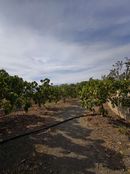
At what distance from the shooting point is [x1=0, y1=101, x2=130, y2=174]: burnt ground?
9.58 metres

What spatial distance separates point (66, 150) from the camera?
11422 mm

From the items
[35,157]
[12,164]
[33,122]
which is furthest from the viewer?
[33,122]

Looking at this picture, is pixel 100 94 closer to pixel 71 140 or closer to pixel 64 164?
pixel 71 140

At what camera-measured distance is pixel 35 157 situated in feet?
33.4

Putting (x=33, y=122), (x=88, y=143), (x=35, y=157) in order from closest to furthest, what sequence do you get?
1. (x=35, y=157)
2. (x=88, y=143)
3. (x=33, y=122)

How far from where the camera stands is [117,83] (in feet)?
59.4

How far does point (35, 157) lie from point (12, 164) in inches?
40.8

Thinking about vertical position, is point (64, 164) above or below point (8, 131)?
below

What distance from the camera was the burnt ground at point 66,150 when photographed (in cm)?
958

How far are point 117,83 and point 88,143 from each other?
684 cm

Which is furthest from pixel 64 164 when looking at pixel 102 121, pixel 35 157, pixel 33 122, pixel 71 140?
pixel 102 121

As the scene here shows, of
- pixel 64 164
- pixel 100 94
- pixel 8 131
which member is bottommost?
pixel 64 164

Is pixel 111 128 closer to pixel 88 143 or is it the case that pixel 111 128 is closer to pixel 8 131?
pixel 88 143

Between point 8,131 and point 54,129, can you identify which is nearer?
point 8,131
